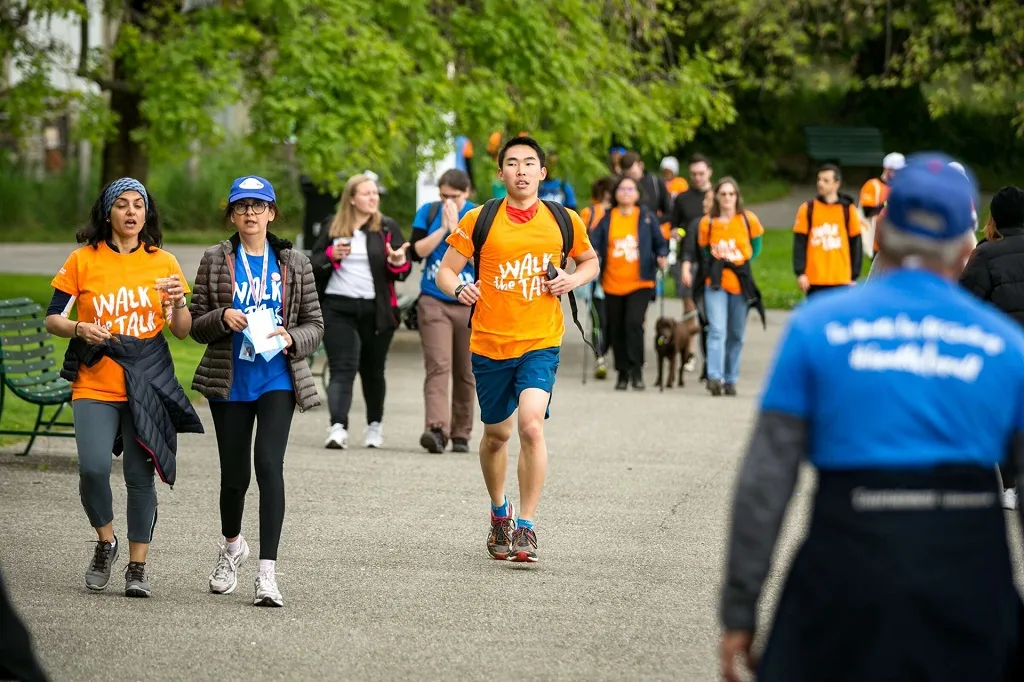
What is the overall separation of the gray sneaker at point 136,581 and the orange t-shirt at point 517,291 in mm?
1922

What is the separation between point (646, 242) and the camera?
1667 centimetres

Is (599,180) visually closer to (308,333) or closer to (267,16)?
(267,16)

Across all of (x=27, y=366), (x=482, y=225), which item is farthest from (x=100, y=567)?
(x=27, y=366)

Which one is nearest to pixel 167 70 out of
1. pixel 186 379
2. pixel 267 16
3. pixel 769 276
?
pixel 267 16

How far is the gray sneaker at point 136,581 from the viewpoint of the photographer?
753cm

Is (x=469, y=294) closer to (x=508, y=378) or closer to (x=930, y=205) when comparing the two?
(x=508, y=378)

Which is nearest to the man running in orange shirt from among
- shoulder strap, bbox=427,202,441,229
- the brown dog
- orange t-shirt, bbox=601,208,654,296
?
shoulder strap, bbox=427,202,441,229

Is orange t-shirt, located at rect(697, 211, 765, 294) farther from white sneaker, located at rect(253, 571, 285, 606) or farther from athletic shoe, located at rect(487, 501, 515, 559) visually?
white sneaker, located at rect(253, 571, 285, 606)

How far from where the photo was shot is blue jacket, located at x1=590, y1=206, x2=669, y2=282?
16672mm

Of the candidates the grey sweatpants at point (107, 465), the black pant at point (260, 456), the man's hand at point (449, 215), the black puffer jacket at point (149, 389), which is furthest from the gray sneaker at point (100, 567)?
the man's hand at point (449, 215)

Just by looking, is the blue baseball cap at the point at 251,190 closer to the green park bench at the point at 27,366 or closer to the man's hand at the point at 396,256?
the green park bench at the point at 27,366

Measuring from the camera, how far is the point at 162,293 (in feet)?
25.0

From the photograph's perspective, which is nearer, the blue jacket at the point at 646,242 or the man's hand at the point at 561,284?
the man's hand at the point at 561,284

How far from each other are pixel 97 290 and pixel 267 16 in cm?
1102
